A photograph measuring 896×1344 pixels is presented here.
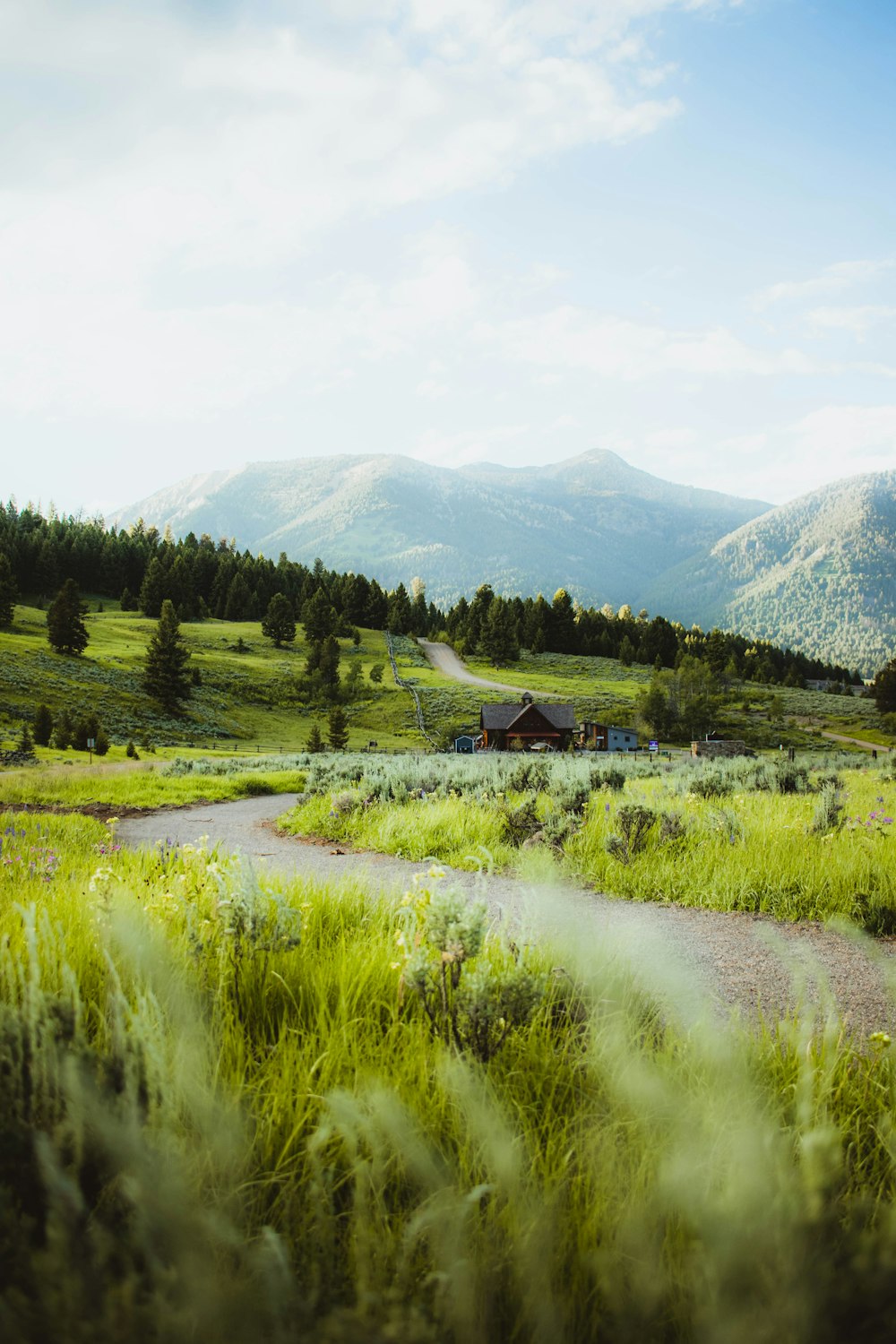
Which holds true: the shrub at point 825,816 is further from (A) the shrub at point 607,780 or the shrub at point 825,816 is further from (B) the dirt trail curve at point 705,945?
(A) the shrub at point 607,780

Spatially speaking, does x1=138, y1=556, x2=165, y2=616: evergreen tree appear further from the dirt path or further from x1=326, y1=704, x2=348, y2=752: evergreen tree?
the dirt path

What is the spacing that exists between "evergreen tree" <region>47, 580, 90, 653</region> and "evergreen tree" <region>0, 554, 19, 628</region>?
42.2ft

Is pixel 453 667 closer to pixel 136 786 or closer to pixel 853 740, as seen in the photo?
pixel 853 740

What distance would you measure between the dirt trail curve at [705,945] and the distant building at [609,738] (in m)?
68.4

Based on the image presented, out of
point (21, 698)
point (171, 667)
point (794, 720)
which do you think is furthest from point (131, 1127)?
point (794, 720)

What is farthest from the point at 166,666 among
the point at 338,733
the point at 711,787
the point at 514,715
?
the point at 711,787

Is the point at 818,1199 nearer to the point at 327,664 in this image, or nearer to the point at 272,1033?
the point at 272,1033

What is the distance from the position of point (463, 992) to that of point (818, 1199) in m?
1.51

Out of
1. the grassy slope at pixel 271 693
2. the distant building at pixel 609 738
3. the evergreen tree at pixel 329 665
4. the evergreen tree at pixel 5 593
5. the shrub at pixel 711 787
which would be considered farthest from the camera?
the evergreen tree at pixel 329 665

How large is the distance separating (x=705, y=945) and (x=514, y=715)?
59546 millimetres

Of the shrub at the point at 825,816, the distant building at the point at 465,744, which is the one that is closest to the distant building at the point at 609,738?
the distant building at the point at 465,744

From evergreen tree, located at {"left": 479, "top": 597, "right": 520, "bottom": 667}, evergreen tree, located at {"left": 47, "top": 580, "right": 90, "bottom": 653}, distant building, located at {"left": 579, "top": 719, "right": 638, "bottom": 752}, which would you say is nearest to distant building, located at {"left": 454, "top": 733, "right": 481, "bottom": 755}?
distant building, located at {"left": 579, "top": 719, "right": 638, "bottom": 752}

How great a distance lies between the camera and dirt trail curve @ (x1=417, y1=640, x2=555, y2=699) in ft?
313

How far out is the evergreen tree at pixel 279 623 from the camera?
103 metres
